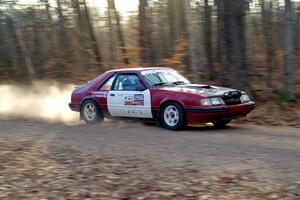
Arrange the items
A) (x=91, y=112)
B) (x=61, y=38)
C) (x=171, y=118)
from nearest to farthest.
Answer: (x=171, y=118) → (x=91, y=112) → (x=61, y=38)

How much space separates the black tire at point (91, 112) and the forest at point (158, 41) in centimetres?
490

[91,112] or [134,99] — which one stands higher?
[134,99]

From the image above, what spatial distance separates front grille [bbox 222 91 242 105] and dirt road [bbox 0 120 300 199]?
2.25ft

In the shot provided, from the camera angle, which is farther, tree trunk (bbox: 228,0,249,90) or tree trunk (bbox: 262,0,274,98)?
tree trunk (bbox: 262,0,274,98)

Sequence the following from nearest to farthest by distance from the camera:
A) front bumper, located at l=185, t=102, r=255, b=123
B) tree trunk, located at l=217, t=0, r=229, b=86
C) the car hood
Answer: front bumper, located at l=185, t=102, r=255, b=123
the car hood
tree trunk, located at l=217, t=0, r=229, b=86

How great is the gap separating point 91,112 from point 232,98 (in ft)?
13.3

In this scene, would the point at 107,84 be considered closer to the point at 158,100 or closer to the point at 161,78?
the point at 161,78

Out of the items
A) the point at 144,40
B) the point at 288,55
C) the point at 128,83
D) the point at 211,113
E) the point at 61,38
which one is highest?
the point at 61,38

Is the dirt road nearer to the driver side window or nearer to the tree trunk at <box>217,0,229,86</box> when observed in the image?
the driver side window

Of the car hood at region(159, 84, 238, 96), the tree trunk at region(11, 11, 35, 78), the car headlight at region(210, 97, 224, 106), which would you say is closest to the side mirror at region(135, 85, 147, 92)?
the car hood at region(159, 84, 238, 96)

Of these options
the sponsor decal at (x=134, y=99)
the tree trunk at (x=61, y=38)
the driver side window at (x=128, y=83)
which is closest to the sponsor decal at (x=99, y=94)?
the driver side window at (x=128, y=83)

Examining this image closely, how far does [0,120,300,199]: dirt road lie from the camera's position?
5.90 meters

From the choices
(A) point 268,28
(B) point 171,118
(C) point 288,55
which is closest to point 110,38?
(A) point 268,28

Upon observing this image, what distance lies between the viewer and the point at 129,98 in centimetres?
1178
